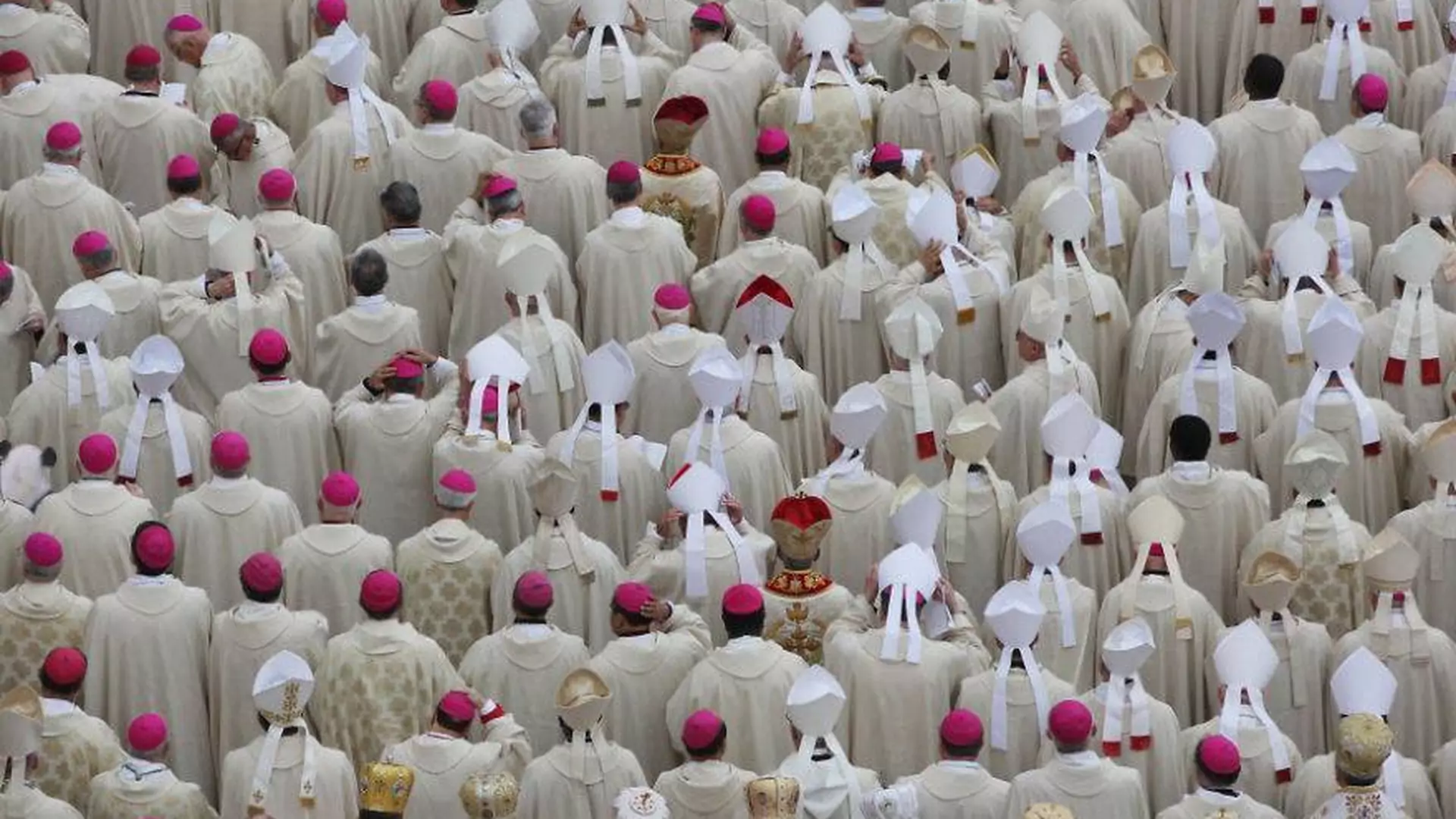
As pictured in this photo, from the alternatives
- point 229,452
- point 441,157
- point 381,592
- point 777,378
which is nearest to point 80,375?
point 229,452

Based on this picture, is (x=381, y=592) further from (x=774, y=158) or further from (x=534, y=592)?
(x=774, y=158)

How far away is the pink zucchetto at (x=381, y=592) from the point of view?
19.2 metres

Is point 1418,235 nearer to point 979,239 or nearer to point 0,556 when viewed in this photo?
point 979,239

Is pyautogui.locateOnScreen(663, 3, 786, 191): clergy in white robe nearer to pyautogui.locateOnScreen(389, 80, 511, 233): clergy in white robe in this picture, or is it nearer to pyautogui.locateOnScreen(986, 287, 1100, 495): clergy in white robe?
pyautogui.locateOnScreen(389, 80, 511, 233): clergy in white robe

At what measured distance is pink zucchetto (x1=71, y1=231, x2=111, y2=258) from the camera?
21516 millimetres

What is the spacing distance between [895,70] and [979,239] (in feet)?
6.90

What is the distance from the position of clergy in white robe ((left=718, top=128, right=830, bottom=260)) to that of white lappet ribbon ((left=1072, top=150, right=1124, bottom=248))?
1.29 meters

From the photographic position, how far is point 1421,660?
1989 centimetres

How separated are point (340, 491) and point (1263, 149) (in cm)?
600

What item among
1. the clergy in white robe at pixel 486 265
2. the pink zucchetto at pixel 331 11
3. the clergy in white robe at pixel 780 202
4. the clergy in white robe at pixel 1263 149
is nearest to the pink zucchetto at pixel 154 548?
the clergy in white robe at pixel 486 265

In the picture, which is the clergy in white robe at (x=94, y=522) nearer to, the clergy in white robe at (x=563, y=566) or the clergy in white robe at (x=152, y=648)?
the clergy in white robe at (x=152, y=648)

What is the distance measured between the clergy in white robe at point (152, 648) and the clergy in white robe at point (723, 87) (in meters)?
4.72

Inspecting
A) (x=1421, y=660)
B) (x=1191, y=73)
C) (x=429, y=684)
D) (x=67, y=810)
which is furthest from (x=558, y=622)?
(x=1191, y=73)

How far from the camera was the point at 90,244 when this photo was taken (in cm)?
2152
